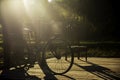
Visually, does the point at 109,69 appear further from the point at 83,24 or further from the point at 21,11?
the point at 83,24

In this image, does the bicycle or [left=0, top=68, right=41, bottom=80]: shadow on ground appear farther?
the bicycle

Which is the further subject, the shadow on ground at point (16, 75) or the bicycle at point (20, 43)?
the bicycle at point (20, 43)

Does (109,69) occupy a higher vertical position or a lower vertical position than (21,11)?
lower

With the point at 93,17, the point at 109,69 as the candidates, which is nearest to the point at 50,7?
the point at 93,17

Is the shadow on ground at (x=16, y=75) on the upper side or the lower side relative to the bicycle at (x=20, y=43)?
lower

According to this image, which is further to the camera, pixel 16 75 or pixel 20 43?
pixel 20 43

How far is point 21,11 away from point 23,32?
0.54m

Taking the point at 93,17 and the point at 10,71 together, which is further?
the point at 93,17

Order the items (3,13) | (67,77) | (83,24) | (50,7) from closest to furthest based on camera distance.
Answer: (67,77) → (3,13) → (83,24) → (50,7)

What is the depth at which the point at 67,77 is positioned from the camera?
25.9 feet

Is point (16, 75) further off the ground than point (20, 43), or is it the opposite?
point (20, 43)

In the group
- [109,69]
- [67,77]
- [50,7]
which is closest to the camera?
[67,77]

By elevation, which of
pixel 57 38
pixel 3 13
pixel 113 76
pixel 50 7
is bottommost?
pixel 113 76

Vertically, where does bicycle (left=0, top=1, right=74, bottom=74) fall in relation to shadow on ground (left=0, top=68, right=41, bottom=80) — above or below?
above
